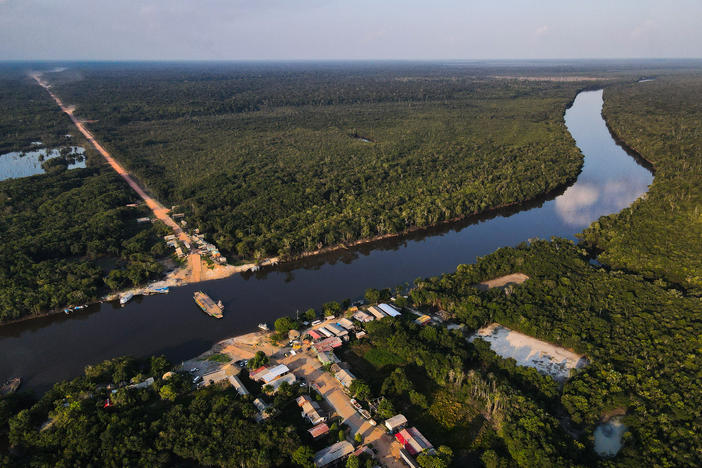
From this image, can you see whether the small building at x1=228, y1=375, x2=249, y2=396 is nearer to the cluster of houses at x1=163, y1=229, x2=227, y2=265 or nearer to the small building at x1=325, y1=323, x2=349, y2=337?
the small building at x1=325, y1=323, x2=349, y2=337

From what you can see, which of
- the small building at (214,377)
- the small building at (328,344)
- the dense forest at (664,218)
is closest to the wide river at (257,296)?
the small building at (214,377)

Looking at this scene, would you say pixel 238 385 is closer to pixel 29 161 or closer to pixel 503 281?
pixel 503 281

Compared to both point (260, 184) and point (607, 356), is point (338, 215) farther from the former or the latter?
point (607, 356)

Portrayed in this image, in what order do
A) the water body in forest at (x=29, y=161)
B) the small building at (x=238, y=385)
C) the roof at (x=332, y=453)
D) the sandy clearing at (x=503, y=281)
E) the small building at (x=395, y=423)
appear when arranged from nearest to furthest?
the roof at (x=332, y=453) → the small building at (x=395, y=423) → the small building at (x=238, y=385) → the sandy clearing at (x=503, y=281) → the water body in forest at (x=29, y=161)

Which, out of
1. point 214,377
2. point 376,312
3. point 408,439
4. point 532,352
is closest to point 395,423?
point 408,439

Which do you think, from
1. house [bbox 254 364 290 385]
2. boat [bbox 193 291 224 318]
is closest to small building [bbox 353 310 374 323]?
house [bbox 254 364 290 385]

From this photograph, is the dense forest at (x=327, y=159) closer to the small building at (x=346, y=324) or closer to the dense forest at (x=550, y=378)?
the small building at (x=346, y=324)
